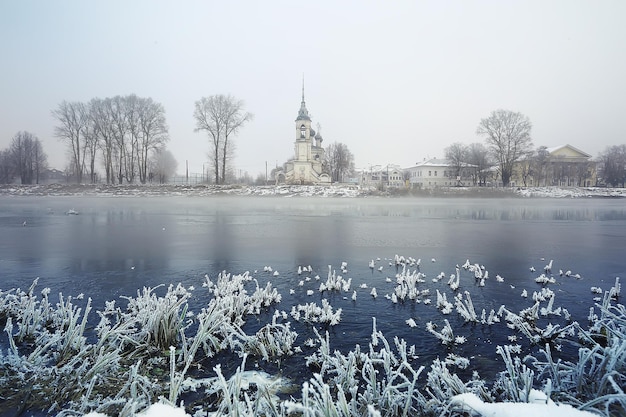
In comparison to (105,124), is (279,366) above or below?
below

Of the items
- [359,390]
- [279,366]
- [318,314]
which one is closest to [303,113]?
[318,314]

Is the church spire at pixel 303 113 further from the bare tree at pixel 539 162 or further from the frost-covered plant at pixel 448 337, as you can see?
the frost-covered plant at pixel 448 337

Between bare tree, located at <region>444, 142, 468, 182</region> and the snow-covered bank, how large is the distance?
31.5 metres

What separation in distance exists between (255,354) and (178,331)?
1456mm

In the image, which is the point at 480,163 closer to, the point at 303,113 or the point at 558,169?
the point at 558,169

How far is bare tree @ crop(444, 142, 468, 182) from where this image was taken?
101 meters

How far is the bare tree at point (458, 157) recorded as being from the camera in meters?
101

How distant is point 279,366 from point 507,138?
83.9 metres

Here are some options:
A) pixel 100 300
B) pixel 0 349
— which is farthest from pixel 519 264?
pixel 0 349

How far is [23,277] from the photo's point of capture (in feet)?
31.1

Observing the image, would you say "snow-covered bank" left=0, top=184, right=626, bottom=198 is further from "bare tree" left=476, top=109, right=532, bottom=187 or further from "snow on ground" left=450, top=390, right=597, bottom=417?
"snow on ground" left=450, top=390, right=597, bottom=417

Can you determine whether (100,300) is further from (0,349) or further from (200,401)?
(200,401)

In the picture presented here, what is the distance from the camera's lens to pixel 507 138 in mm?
75875

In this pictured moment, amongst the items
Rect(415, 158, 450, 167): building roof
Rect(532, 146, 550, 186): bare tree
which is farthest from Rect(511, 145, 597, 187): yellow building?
Rect(415, 158, 450, 167): building roof
